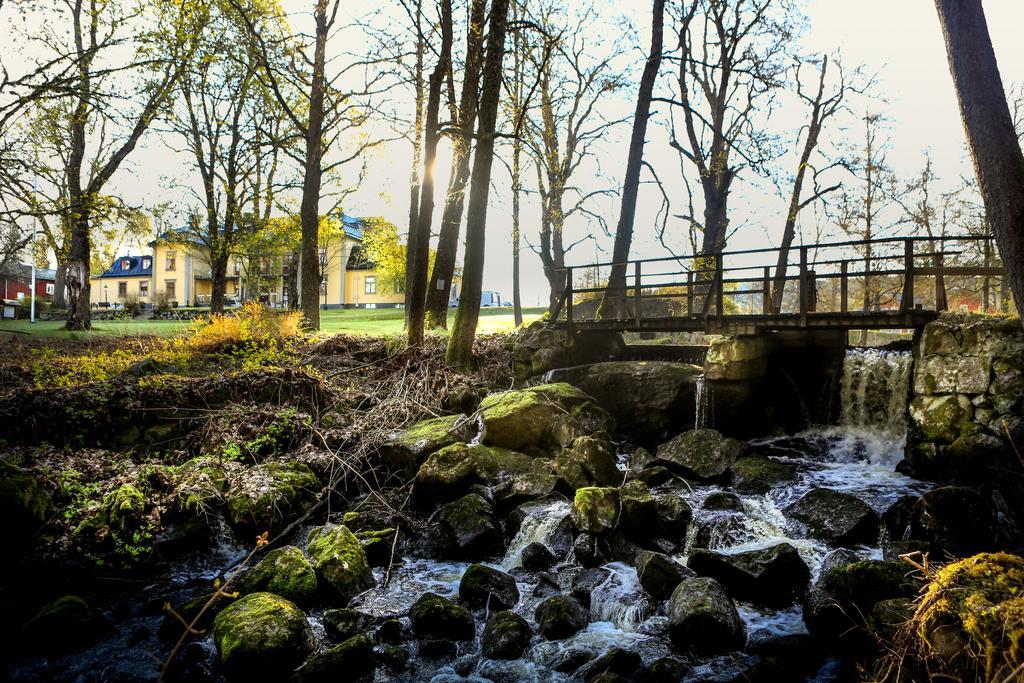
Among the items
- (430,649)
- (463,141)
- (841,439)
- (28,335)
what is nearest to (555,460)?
(430,649)

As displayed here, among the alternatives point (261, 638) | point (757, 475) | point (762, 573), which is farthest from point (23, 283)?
point (762, 573)

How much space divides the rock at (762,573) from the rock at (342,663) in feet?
11.4

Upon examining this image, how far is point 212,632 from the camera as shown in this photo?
537 cm

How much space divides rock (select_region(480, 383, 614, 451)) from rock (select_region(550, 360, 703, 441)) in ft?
4.32

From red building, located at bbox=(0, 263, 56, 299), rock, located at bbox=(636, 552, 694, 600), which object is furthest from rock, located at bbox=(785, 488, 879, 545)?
red building, located at bbox=(0, 263, 56, 299)

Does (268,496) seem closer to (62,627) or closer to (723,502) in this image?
(62,627)

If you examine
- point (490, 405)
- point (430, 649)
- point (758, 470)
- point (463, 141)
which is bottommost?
point (430, 649)

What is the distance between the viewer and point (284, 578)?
590 cm

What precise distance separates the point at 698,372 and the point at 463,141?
7.82 metres

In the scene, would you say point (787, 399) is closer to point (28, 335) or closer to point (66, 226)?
point (66, 226)

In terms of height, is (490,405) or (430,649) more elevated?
(490,405)

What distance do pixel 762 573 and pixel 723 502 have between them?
2018 millimetres

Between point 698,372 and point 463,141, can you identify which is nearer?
point 698,372

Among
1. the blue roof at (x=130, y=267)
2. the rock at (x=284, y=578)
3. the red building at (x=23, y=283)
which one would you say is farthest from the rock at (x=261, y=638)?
Answer: the blue roof at (x=130, y=267)
